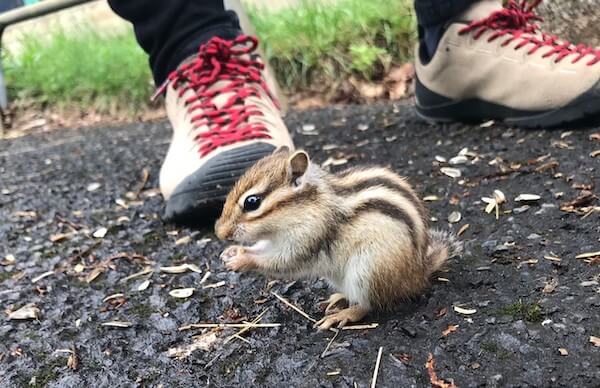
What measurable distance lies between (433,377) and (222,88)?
1.70 metres

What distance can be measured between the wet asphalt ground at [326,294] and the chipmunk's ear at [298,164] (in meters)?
0.37

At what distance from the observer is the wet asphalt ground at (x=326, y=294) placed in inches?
59.4

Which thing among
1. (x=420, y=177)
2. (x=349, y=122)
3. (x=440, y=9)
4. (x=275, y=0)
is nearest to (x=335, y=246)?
(x=420, y=177)

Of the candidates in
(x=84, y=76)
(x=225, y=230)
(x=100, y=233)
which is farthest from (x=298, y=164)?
(x=84, y=76)

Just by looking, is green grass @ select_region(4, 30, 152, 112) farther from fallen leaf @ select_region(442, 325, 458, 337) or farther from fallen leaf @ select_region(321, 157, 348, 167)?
fallen leaf @ select_region(442, 325, 458, 337)

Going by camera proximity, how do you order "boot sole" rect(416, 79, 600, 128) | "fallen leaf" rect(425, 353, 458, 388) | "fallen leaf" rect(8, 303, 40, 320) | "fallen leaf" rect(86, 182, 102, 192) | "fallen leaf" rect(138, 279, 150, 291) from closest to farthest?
1. "fallen leaf" rect(425, 353, 458, 388)
2. "fallen leaf" rect(8, 303, 40, 320)
3. "fallen leaf" rect(138, 279, 150, 291)
4. "boot sole" rect(416, 79, 600, 128)
5. "fallen leaf" rect(86, 182, 102, 192)

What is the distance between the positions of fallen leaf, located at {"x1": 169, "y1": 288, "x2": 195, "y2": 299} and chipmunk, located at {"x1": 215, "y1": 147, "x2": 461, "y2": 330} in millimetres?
214

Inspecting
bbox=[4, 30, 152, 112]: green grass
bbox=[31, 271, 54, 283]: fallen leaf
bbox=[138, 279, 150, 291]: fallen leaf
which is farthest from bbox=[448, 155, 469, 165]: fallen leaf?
bbox=[4, 30, 152, 112]: green grass

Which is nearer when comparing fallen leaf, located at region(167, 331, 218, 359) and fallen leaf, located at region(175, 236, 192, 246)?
fallen leaf, located at region(167, 331, 218, 359)

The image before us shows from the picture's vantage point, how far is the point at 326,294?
195cm

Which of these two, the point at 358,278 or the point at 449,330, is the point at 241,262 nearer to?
the point at 358,278

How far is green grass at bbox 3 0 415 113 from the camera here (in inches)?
207

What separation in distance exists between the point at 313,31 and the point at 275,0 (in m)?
2.04

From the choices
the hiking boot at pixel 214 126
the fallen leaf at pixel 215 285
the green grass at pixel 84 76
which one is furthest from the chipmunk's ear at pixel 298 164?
the green grass at pixel 84 76
